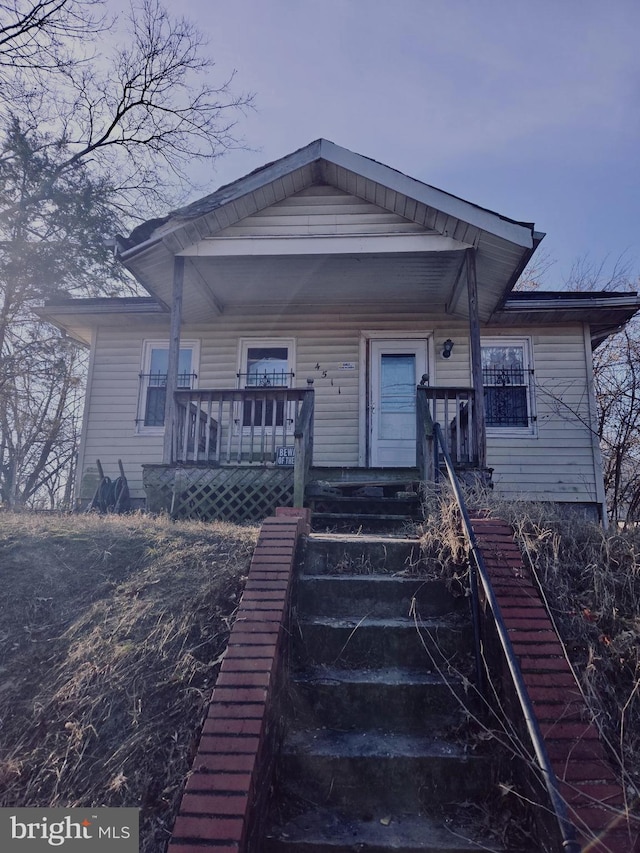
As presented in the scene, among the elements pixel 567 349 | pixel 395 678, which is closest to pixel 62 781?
pixel 395 678

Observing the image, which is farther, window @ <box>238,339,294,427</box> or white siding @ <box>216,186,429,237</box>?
window @ <box>238,339,294,427</box>

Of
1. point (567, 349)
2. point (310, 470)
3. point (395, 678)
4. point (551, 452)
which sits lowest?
point (395, 678)

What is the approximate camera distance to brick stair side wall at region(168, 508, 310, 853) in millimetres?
2100

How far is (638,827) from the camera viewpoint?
2150mm

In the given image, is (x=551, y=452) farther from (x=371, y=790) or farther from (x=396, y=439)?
(x=371, y=790)

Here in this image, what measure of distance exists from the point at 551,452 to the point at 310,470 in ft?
14.1

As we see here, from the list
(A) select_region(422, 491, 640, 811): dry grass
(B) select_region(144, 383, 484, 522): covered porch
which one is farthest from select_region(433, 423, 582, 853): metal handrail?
(B) select_region(144, 383, 484, 522): covered porch

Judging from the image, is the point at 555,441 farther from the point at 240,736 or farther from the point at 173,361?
the point at 240,736

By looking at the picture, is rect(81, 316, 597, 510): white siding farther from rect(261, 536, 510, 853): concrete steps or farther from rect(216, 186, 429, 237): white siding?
rect(261, 536, 510, 853): concrete steps

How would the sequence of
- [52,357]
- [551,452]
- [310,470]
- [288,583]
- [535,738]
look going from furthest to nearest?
[52,357] < [551,452] < [310,470] < [288,583] < [535,738]

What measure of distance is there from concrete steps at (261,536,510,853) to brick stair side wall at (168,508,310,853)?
0.80 ft

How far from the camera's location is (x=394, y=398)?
9250 mm

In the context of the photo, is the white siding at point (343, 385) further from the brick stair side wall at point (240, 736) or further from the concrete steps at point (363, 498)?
the brick stair side wall at point (240, 736)

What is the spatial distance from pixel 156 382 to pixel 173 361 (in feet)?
8.30
